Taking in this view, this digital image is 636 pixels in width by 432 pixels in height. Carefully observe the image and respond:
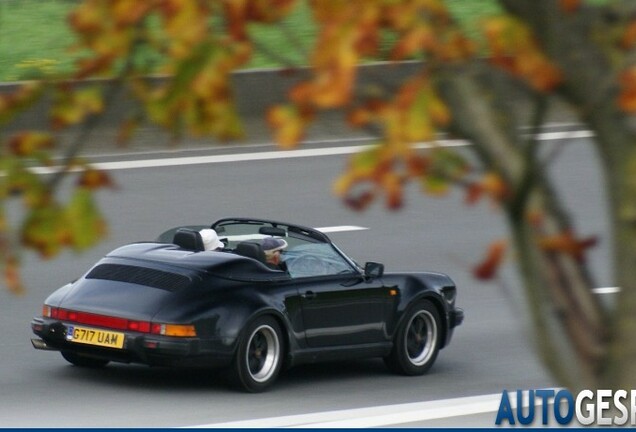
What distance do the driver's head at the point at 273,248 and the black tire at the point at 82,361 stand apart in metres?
1.43

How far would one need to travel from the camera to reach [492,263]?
157 inches

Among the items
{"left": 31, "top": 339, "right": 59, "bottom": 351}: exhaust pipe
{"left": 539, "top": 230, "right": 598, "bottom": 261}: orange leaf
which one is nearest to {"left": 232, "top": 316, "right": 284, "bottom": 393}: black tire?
{"left": 31, "top": 339, "right": 59, "bottom": 351}: exhaust pipe

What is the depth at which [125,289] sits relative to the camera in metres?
10.7

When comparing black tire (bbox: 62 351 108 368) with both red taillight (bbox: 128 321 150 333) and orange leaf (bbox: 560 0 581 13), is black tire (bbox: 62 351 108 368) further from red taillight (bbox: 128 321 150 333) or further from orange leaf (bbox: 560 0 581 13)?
orange leaf (bbox: 560 0 581 13)

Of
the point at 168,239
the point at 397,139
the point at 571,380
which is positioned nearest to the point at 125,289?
the point at 168,239

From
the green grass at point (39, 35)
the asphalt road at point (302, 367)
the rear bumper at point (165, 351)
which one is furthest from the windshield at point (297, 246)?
the green grass at point (39, 35)

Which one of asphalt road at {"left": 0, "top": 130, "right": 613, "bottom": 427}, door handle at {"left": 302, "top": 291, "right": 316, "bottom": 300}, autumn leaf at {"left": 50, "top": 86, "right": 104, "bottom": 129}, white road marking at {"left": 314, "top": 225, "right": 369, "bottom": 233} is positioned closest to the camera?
autumn leaf at {"left": 50, "top": 86, "right": 104, "bottom": 129}

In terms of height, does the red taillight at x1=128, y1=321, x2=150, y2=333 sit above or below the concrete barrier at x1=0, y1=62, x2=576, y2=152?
below

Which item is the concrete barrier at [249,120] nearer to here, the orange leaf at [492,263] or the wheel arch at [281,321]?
the wheel arch at [281,321]

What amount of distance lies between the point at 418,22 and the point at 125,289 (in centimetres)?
715

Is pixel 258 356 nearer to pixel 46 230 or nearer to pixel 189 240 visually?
pixel 189 240

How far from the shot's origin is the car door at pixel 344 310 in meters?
11.2

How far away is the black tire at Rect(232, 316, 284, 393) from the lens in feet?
34.8

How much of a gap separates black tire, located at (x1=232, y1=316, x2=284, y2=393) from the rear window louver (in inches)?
23.3
